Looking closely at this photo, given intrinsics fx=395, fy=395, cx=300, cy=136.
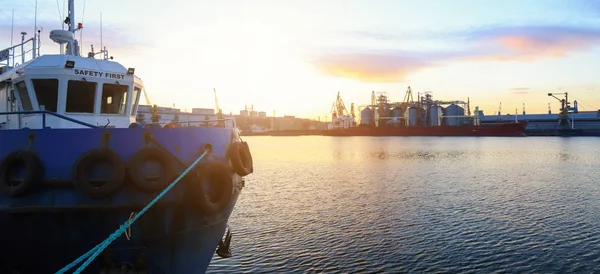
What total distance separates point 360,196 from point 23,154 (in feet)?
65.0

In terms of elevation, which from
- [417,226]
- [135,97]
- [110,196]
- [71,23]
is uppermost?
[71,23]

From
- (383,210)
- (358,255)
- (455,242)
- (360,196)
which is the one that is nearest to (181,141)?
(358,255)

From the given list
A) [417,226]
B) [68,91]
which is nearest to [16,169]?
[68,91]

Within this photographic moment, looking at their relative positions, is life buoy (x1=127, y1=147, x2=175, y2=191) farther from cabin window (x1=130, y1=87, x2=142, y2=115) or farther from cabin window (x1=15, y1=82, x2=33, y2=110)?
cabin window (x1=15, y1=82, x2=33, y2=110)

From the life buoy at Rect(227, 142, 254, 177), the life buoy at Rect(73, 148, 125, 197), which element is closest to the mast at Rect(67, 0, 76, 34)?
the life buoy at Rect(73, 148, 125, 197)

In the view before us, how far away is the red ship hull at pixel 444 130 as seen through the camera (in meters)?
126

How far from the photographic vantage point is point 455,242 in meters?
14.3

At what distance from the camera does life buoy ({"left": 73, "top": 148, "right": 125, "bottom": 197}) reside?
6371mm

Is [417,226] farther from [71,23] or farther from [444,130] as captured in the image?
[444,130]

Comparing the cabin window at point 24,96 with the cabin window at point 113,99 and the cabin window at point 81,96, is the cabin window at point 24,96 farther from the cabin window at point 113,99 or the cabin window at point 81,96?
the cabin window at point 113,99

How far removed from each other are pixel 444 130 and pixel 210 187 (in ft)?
463

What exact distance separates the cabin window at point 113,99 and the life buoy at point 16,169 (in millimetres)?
3310

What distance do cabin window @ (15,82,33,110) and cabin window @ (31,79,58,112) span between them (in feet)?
1.09

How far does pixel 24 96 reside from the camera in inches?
365
